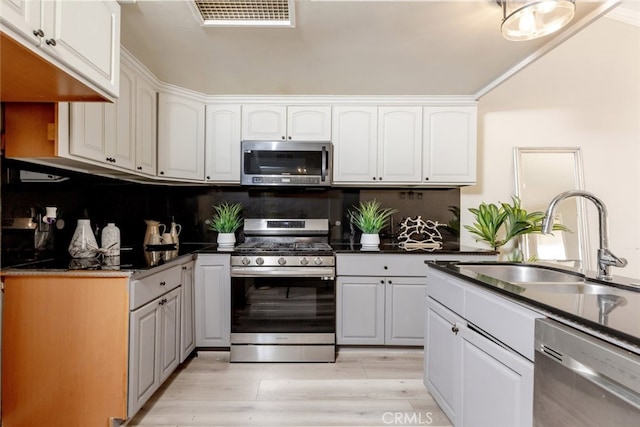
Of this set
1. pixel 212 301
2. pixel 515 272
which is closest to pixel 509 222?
pixel 515 272

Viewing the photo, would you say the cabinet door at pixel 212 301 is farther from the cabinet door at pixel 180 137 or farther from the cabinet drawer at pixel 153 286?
the cabinet door at pixel 180 137

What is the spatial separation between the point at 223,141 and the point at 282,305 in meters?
1.55

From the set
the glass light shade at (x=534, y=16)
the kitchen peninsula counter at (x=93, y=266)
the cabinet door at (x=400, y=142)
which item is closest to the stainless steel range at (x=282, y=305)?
the kitchen peninsula counter at (x=93, y=266)

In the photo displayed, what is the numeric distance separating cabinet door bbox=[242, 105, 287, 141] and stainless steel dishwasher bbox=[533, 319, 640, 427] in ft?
7.71

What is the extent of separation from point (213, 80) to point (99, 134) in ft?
3.36

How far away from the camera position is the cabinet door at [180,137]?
2475mm

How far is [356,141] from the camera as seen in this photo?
272cm

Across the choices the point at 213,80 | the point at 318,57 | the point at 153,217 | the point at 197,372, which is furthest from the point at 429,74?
the point at 197,372

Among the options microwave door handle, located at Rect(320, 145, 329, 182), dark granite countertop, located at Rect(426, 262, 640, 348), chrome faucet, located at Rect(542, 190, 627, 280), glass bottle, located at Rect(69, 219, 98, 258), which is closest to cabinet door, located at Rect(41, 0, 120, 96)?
glass bottle, located at Rect(69, 219, 98, 258)

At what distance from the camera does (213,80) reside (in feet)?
7.91

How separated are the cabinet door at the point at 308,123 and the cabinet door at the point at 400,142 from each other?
0.50m

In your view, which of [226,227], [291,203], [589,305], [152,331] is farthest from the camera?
[291,203]

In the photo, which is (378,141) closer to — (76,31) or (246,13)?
(246,13)

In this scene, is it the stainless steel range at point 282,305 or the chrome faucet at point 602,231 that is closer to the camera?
the chrome faucet at point 602,231
